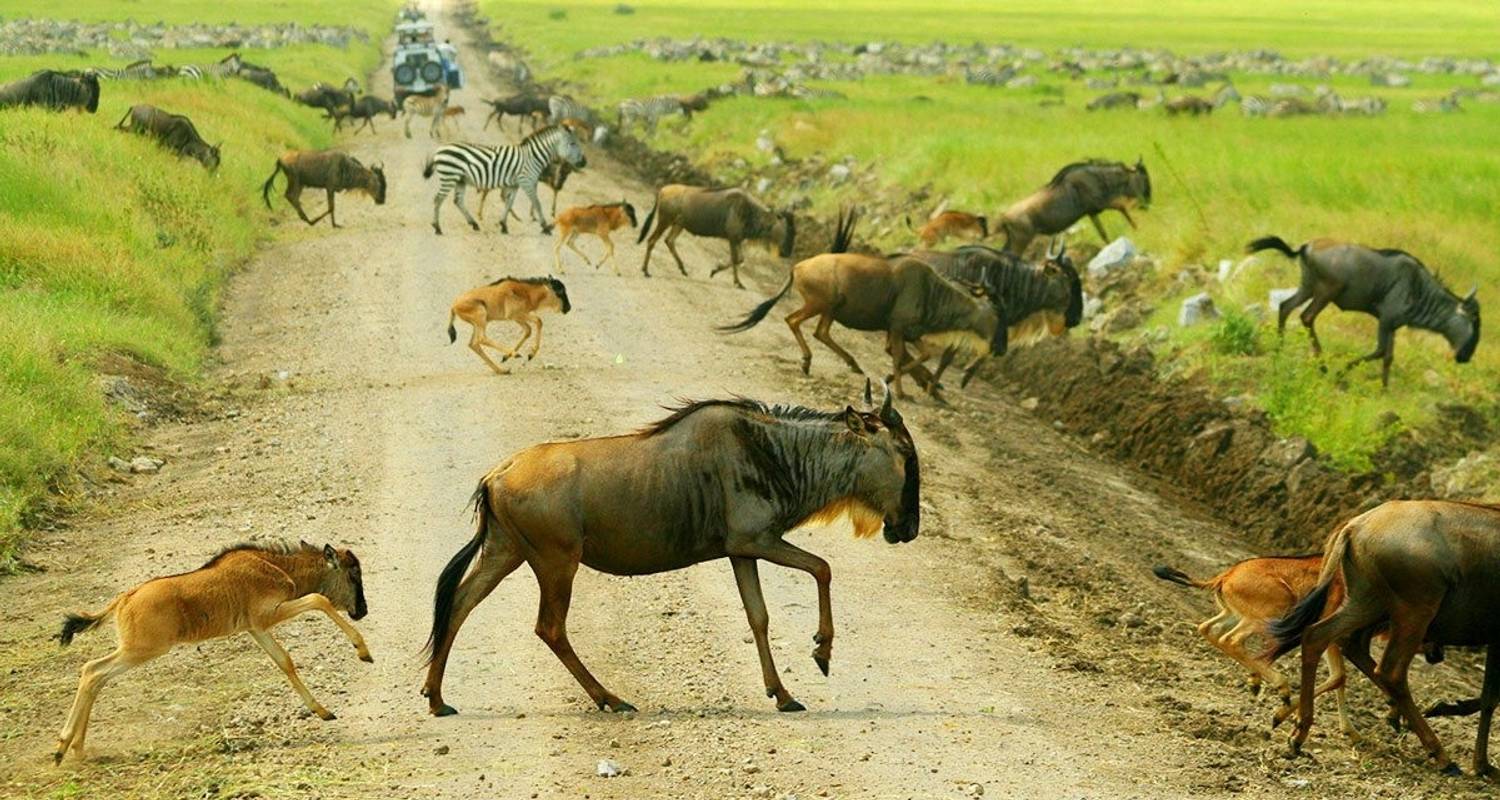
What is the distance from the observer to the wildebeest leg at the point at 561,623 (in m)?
8.77

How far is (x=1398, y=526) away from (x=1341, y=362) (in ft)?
29.0

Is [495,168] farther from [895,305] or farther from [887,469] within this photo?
[887,469]

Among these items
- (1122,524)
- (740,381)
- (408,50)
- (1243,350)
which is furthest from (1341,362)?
(408,50)

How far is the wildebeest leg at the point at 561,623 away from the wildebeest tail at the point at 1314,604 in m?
3.40

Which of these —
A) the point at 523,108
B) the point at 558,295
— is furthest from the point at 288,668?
the point at 523,108

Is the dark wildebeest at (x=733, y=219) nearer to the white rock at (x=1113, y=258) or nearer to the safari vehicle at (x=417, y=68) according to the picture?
the white rock at (x=1113, y=258)

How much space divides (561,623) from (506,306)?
9006mm

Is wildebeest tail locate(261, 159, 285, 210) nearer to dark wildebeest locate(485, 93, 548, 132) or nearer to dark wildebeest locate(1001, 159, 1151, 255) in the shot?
dark wildebeest locate(1001, 159, 1151, 255)

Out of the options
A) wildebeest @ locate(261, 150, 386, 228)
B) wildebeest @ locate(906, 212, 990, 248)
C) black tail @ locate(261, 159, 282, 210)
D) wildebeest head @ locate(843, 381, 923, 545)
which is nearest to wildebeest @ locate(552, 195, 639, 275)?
wildebeest @ locate(906, 212, 990, 248)

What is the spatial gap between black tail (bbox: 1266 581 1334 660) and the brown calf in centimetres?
1371

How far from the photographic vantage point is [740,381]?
667 inches

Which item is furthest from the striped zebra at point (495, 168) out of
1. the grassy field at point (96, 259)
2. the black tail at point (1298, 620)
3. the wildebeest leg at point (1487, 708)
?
the wildebeest leg at point (1487, 708)

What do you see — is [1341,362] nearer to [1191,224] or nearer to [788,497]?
[1191,224]

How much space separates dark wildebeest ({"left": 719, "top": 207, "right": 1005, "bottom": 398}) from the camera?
17547 mm
